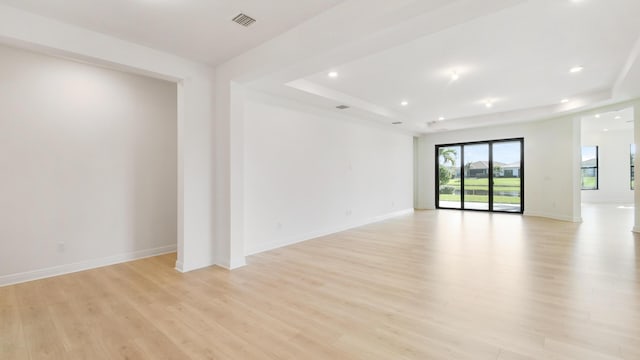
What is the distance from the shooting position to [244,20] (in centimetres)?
290

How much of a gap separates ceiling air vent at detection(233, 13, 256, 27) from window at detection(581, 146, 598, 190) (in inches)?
571

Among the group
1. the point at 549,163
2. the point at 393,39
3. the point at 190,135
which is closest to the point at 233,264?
the point at 190,135

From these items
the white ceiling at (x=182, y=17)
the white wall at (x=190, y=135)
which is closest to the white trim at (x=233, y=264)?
the white wall at (x=190, y=135)

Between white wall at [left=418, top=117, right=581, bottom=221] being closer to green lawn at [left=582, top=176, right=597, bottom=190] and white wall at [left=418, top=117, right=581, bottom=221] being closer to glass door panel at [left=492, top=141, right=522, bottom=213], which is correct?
glass door panel at [left=492, top=141, right=522, bottom=213]

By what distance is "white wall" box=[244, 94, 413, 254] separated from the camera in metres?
4.86

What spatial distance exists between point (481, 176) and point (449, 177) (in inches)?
39.2

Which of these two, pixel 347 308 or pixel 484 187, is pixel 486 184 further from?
pixel 347 308

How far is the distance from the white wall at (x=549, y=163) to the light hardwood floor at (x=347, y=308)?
10.9 ft

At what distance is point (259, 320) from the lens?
2486 mm

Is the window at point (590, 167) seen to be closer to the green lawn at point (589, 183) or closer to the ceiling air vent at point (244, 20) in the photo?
the green lawn at point (589, 183)

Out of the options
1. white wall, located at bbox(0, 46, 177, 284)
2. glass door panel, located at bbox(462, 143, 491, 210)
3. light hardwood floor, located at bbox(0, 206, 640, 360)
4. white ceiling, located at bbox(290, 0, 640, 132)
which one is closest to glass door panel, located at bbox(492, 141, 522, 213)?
glass door panel, located at bbox(462, 143, 491, 210)

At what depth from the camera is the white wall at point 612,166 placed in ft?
35.6

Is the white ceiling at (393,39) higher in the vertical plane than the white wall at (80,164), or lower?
higher

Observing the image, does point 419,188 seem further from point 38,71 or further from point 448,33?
point 38,71
